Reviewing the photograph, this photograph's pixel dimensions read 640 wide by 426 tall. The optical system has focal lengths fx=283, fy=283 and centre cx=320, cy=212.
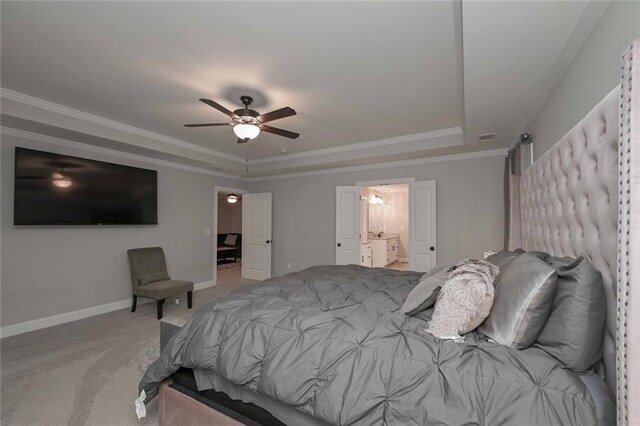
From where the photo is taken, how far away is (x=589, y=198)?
1396 millimetres

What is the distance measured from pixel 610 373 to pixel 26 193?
17.4ft

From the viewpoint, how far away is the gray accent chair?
3.92 meters

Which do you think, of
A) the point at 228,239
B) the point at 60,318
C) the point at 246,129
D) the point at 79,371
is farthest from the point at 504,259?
the point at 228,239

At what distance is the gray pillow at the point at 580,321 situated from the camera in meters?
1.10

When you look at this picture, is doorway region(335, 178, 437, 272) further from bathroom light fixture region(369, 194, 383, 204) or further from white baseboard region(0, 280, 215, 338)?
white baseboard region(0, 280, 215, 338)

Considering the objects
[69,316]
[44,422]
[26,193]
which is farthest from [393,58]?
[69,316]

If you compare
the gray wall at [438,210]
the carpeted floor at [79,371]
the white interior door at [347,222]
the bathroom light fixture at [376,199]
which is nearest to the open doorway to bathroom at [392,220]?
the bathroom light fixture at [376,199]

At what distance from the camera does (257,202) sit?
21.6 ft

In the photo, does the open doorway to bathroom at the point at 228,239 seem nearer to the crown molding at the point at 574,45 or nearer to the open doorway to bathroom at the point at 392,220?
the open doorway to bathroom at the point at 392,220

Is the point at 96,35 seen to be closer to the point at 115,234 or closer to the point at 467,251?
the point at 115,234

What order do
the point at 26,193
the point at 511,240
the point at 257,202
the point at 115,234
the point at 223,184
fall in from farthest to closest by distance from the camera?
1. the point at 257,202
2. the point at 223,184
3. the point at 115,234
4. the point at 26,193
5. the point at 511,240

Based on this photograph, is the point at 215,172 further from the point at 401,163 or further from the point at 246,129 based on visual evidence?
the point at 401,163

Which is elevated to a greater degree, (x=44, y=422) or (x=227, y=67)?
(x=227, y=67)

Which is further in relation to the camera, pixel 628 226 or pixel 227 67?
pixel 227 67
